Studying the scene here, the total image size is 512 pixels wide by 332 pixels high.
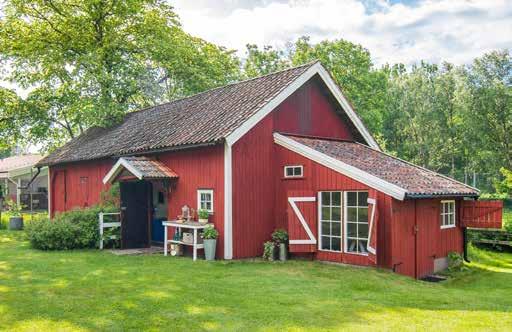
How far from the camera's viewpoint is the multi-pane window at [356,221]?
1101 cm

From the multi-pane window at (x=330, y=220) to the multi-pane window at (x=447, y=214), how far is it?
10.3 ft

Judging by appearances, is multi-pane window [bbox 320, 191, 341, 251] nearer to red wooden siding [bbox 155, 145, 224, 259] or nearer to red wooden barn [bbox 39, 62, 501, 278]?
red wooden barn [bbox 39, 62, 501, 278]

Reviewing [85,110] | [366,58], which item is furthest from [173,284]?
[366,58]

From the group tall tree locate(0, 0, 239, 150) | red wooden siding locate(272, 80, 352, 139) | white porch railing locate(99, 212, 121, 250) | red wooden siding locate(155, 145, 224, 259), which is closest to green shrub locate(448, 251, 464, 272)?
red wooden siding locate(272, 80, 352, 139)

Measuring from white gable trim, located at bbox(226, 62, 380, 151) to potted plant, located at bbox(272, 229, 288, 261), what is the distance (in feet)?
8.81

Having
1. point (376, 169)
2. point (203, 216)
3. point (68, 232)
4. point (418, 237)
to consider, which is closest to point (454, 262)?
point (418, 237)

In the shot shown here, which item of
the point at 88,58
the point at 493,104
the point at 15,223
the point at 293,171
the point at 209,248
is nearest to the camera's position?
the point at 209,248

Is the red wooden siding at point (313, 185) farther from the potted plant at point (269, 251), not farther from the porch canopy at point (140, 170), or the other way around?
the porch canopy at point (140, 170)

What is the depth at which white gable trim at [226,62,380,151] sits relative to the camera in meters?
11.9

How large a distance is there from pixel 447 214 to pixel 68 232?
36.2 feet

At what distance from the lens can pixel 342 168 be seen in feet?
36.6

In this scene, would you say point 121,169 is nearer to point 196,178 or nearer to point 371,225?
point 196,178

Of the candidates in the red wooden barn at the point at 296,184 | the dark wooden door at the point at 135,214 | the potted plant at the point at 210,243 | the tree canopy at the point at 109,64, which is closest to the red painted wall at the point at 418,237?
the red wooden barn at the point at 296,184

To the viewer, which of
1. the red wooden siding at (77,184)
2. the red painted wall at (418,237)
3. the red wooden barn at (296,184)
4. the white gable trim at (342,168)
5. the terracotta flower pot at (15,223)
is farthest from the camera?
the terracotta flower pot at (15,223)
